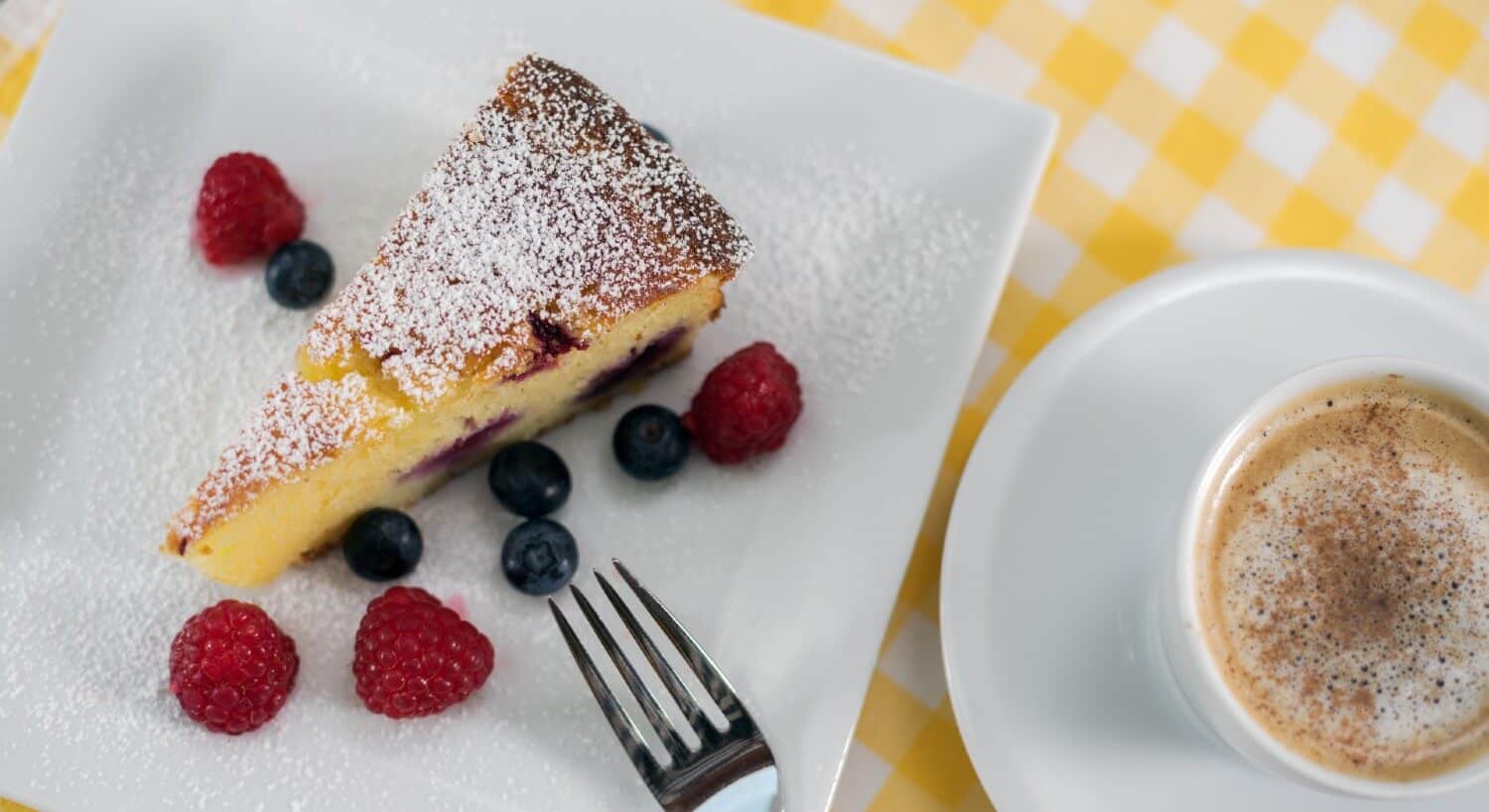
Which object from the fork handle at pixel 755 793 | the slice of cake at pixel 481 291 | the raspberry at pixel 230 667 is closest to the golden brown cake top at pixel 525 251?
the slice of cake at pixel 481 291

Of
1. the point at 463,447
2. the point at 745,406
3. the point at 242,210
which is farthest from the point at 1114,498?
the point at 242,210

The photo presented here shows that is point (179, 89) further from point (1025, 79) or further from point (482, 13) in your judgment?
point (1025, 79)

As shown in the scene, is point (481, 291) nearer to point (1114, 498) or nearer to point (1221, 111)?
point (1114, 498)

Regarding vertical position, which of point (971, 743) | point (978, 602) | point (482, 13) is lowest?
point (971, 743)

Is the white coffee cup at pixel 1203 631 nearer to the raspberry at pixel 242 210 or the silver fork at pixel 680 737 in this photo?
the silver fork at pixel 680 737

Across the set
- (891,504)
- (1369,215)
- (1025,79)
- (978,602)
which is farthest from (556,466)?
(1369,215)

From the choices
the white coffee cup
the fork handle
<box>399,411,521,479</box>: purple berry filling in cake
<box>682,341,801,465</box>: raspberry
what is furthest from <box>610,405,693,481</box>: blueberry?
the white coffee cup
